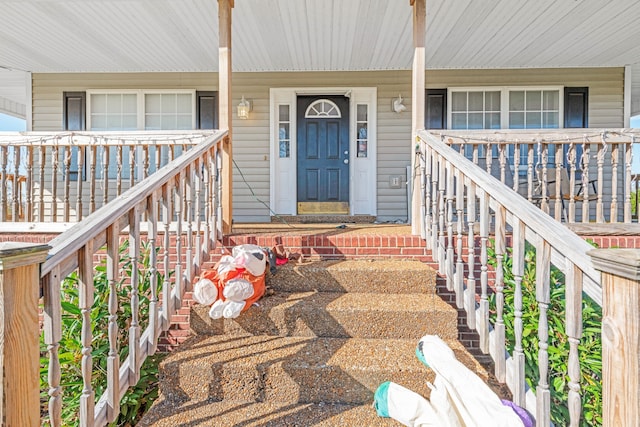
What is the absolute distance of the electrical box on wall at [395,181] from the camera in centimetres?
607

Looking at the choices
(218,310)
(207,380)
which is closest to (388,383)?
(207,380)

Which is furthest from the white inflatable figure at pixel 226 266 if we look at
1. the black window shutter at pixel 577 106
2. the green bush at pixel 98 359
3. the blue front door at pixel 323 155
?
the black window shutter at pixel 577 106

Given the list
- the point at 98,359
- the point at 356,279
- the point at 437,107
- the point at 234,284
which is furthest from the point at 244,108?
the point at 98,359

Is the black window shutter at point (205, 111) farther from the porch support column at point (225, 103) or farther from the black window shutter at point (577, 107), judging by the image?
the black window shutter at point (577, 107)

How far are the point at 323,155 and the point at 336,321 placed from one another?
166 inches

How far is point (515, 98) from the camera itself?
6047 millimetres

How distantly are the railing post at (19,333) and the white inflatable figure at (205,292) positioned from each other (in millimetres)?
1096

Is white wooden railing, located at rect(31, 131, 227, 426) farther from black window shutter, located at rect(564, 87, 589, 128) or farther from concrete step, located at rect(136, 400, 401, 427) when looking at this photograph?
black window shutter, located at rect(564, 87, 589, 128)

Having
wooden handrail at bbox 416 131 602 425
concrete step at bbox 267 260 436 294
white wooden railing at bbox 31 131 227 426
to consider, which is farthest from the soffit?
concrete step at bbox 267 260 436 294

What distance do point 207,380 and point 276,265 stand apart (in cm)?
100

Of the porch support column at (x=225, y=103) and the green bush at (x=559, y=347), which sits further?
the porch support column at (x=225, y=103)

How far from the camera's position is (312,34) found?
15.5ft

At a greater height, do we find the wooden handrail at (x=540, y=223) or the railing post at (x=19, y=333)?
the wooden handrail at (x=540, y=223)

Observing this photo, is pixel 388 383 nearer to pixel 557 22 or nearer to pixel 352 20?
pixel 352 20
